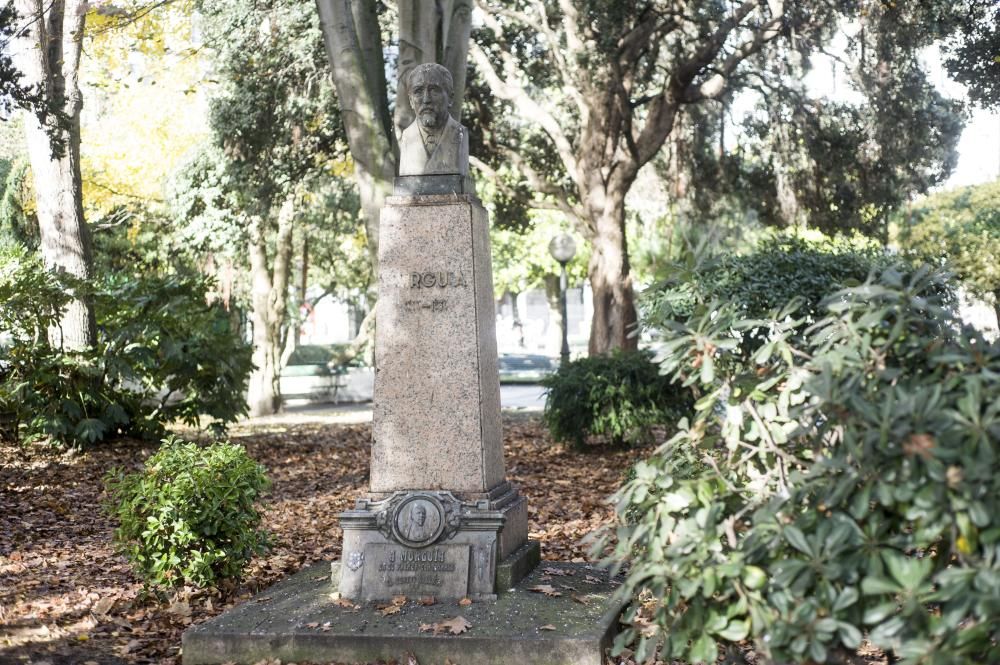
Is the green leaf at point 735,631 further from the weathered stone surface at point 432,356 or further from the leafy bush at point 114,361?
the leafy bush at point 114,361

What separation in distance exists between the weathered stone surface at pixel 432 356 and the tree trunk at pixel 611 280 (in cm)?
1314

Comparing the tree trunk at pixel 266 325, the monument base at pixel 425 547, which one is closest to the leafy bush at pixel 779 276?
the monument base at pixel 425 547

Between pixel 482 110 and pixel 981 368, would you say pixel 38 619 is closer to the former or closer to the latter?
pixel 981 368

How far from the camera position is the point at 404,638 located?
5.60 meters

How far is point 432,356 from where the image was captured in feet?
21.4

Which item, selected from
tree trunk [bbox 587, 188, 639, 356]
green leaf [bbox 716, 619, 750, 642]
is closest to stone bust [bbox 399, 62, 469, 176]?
green leaf [bbox 716, 619, 750, 642]

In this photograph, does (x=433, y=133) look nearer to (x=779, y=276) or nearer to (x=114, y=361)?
(x=779, y=276)

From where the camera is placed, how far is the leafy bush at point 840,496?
3.11m

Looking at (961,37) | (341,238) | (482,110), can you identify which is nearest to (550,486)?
(961,37)

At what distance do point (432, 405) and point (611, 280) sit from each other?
13475mm

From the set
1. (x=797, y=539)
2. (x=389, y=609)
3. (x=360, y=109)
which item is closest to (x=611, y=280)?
(x=360, y=109)

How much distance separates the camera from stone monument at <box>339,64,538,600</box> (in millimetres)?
6320

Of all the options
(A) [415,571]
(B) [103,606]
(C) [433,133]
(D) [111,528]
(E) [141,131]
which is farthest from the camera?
(E) [141,131]

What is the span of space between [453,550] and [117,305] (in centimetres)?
910
